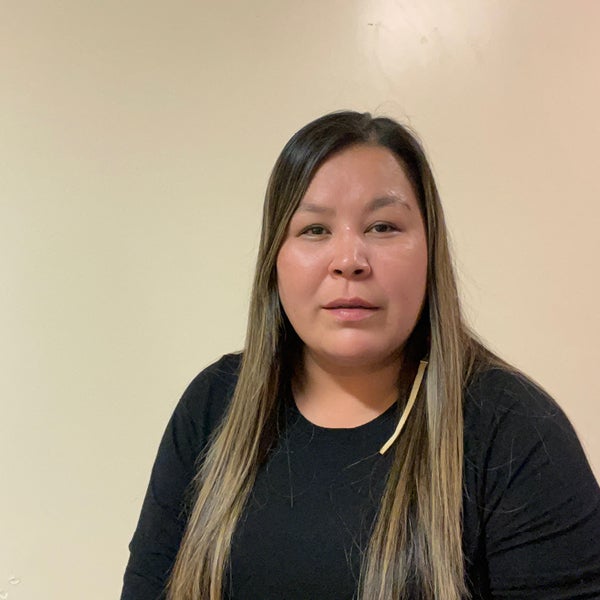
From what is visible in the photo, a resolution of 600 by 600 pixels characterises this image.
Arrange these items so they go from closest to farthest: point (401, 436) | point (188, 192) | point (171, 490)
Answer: point (401, 436)
point (171, 490)
point (188, 192)

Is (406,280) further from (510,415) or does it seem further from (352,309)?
(510,415)

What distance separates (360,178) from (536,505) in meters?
0.42

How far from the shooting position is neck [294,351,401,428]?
75 centimetres

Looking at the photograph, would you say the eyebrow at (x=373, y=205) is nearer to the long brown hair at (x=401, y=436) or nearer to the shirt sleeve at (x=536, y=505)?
the long brown hair at (x=401, y=436)

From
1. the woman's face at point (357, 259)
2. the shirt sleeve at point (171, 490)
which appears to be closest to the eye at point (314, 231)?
the woman's face at point (357, 259)

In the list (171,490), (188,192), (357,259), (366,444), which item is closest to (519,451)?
(366,444)

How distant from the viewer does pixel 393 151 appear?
732 millimetres

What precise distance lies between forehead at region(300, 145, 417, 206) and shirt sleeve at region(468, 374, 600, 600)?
11.2 inches

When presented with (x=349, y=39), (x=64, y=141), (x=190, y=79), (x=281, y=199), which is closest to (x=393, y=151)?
(x=281, y=199)

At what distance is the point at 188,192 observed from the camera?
1.02 metres

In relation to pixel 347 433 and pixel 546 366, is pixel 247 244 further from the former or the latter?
pixel 546 366

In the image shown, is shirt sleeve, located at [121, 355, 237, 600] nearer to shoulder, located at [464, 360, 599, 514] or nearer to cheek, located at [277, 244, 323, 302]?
cheek, located at [277, 244, 323, 302]

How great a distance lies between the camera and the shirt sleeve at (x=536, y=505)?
23.1 inches

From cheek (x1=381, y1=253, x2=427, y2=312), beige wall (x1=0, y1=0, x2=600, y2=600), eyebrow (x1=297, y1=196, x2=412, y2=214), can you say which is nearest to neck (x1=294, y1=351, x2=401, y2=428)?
cheek (x1=381, y1=253, x2=427, y2=312)
